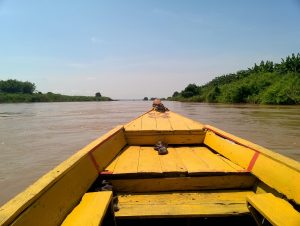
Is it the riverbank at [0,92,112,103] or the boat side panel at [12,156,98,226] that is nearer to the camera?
the boat side panel at [12,156,98,226]

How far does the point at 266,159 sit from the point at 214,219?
0.77 meters

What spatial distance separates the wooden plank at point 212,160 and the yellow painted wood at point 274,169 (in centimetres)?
17

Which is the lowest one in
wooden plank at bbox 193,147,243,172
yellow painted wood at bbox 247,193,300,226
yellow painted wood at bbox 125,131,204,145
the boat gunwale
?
wooden plank at bbox 193,147,243,172

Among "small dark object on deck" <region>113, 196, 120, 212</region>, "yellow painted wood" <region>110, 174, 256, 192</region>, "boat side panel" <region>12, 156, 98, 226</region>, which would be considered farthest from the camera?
"yellow painted wood" <region>110, 174, 256, 192</region>

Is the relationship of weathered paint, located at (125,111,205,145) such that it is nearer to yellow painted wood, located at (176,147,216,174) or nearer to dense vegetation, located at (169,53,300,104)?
yellow painted wood, located at (176,147,216,174)

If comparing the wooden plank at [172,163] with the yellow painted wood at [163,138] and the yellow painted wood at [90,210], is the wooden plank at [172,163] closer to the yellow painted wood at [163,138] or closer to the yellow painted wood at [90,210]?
the yellow painted wood at [163,138]

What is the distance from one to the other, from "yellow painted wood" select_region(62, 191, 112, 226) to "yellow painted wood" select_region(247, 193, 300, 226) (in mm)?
1111

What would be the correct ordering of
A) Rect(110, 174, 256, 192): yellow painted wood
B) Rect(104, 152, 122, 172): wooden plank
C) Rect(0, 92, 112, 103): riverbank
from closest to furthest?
Rect(110, 174, 256, 192): yellow painted wood → Rect(104, 152, 122, 172): wooden plank → Rect(0, 92, 112, 103): riverbank

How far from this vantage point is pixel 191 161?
363 centimetres

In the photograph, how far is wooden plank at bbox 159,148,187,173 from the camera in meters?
3.06

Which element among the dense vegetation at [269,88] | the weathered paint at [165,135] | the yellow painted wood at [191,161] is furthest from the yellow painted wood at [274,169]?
the dense vegetation at [269,88]

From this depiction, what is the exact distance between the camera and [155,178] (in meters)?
2.97

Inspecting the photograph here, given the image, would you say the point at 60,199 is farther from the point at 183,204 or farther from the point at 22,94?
the point at 22,94

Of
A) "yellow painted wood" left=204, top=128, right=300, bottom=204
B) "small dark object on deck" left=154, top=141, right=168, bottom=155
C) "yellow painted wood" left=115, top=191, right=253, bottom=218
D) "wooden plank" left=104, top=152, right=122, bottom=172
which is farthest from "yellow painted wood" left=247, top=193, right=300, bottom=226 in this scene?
"small dark object on deck" left=154, top=141, right=168, bottom=155
